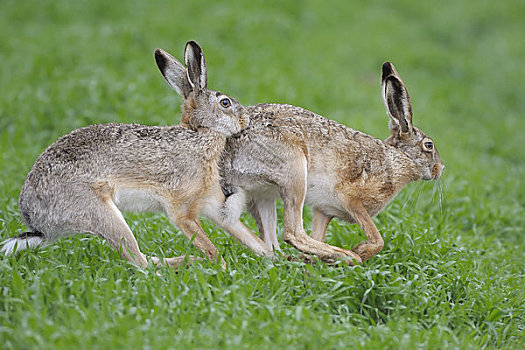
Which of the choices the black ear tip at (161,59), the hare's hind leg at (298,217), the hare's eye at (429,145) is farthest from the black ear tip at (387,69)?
the black ear tip at (161,59)

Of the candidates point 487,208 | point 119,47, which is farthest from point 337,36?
point 487,208

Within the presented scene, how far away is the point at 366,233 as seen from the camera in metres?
5.68

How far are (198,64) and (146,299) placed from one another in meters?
2.21

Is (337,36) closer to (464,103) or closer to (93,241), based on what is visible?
(464,103)

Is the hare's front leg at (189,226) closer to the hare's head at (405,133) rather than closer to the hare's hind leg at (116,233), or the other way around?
the hare's hind leg at (116,233)

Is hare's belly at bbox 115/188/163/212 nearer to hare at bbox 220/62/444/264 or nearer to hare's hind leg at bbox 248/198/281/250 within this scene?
hare at bbox 220/62/444/264

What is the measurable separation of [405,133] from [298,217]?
1405mm

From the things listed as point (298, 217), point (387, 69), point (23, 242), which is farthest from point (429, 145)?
point (23, 242)

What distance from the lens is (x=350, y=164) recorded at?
229 inches

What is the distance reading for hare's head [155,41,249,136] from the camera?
5820 mm

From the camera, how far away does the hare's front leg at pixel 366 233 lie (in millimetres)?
5609

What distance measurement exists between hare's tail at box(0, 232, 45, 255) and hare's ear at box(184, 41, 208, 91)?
176 cm

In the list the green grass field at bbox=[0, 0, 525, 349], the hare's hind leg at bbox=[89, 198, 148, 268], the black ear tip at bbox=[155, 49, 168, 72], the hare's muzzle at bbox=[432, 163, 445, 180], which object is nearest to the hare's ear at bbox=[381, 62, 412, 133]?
the hare's muzzle at bbox=[432, 163, 445, 180]

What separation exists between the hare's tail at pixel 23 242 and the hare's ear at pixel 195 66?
1.76m
